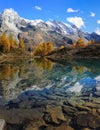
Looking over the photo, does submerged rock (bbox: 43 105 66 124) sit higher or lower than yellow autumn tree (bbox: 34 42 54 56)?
lower

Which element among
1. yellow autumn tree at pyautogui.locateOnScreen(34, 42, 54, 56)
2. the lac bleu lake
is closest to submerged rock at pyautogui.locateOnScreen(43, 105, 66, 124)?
the lac bleu lake

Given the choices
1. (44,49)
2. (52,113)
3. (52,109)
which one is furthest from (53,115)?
(44,49)

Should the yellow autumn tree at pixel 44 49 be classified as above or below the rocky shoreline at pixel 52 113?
above

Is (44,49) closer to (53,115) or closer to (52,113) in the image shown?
(52,113)

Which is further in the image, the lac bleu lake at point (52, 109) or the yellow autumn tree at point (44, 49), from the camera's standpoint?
the yellow autumn tree at point (44, 49)

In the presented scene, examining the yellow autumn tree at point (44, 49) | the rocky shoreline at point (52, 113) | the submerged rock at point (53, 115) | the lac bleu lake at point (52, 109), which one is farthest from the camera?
the yellow autumn tree at point (44, 49)

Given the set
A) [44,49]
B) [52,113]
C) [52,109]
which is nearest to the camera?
[52,113]

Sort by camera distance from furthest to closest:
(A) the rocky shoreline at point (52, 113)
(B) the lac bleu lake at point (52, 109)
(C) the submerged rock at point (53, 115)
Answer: (C) the submerged rock at point (53, 115), (B) the lac bleu lake at point (52, 109), (A) the rocky shoreline at point (52, 113)

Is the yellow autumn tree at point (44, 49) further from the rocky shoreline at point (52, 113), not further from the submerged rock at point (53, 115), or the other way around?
the submerged rock at point (53, 115)

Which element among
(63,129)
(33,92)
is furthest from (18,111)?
(33,92)

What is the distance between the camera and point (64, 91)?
1382 inches

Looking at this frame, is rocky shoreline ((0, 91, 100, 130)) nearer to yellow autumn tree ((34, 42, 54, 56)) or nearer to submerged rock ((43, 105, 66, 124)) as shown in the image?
submerged rock ((43, 105, 66, 124))

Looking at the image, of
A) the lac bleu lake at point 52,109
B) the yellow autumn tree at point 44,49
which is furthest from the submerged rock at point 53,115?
the yellow autumn tree at point 44,49

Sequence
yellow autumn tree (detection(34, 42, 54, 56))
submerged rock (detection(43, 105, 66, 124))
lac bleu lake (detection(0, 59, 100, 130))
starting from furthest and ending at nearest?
yellow autumn tree (detection(34, 42, 54, 56))
submerged rock (detection(43, 105, 66, 124))
lac bleu lake (detection(0, 59, 100, 130))
